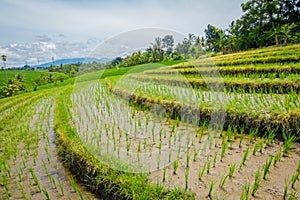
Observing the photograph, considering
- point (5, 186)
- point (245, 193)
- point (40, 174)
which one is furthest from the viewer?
point (40, 174)

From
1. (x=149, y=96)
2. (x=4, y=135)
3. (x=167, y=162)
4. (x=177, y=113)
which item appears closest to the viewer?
(x=167, y=162)

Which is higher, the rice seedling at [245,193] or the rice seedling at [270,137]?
the rice seedling at [270,137]

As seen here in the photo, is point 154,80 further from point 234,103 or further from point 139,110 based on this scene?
point 234,103

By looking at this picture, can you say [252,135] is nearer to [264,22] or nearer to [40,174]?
[40,174]

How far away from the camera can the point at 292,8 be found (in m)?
24.9

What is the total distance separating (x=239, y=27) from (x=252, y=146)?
27928 millimetres

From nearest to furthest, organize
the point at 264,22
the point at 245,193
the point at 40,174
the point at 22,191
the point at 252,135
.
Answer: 1. the point at 245,193
2. the point at 22,191
3. the point at 252,135
4. the point at 40,174
5. the point at 264,22

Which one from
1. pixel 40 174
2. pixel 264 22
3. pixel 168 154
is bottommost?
pixel 40 174

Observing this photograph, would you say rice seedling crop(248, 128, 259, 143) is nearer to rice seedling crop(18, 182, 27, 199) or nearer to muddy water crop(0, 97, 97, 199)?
muddy water crop(0, 97, 97, 199)

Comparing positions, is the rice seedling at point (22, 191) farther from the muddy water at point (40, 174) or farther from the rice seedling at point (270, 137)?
the rice seedling at point (270, 137)

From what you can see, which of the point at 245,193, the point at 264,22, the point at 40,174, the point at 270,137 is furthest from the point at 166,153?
the point at 264,22

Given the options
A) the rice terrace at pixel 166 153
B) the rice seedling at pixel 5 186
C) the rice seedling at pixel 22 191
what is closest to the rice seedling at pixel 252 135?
the rice terrace at pixel 166 153

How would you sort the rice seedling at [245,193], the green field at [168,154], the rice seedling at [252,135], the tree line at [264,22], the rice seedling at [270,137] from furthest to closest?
the tree line at [264,22] < the rice seedling at [252,135] < the rice seedling at [270,137] < the green field at [168,154] < the rice seedling at [245,193]

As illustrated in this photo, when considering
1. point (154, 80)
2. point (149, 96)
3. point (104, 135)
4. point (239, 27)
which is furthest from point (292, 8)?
point (104, 135)
